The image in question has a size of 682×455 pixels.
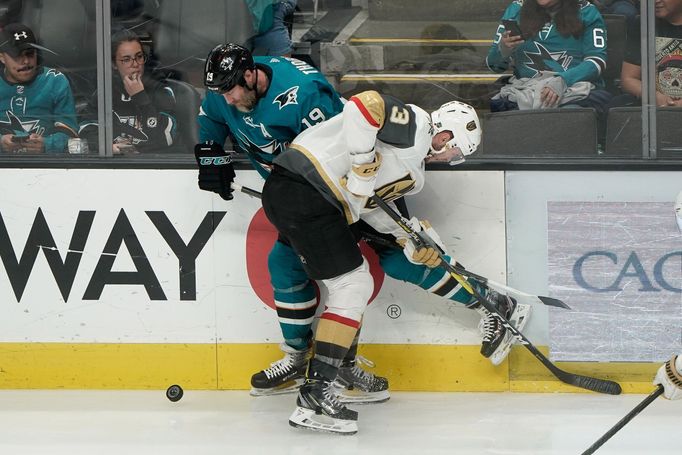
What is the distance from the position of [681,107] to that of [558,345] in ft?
3.09

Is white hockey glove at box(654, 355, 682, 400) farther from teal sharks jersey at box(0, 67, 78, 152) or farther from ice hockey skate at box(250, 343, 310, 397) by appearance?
teal sharks jersey at box(0, 67, 78, 152)

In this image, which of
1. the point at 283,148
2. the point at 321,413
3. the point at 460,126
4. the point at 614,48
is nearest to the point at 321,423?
the point at 321,413

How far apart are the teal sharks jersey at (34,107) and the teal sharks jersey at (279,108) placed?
587mm

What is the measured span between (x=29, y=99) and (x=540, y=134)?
1.83 metres

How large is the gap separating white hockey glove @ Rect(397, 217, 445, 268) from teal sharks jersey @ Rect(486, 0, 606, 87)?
0.66m

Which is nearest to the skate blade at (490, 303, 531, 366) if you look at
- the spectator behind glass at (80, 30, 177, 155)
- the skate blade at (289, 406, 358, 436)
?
the skate blade at (289, 406, 358, 436)

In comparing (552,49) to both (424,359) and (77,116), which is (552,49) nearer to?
(424,359)

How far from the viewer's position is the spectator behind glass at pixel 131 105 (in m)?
4.29

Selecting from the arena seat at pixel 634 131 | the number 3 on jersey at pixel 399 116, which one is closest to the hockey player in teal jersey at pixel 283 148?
the number 3 on jersey at pixel 399 116

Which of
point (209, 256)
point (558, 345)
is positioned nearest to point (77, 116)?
point (209, 256)

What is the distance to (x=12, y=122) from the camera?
4.33m

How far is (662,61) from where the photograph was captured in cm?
425

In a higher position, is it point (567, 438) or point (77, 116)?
point (77, 116)

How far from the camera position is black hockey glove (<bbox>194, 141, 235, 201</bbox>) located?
4086mm
